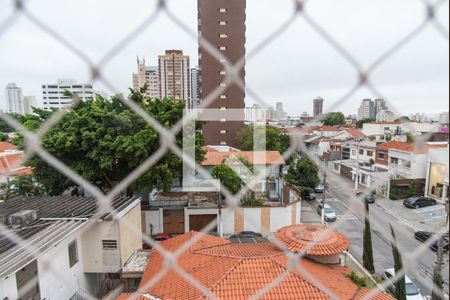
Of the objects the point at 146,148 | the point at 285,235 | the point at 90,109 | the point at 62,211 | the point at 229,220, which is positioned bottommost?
the point at 229,220

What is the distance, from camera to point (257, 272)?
3.04m

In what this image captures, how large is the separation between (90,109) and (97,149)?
0.62 metres

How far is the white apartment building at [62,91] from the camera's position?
61cm

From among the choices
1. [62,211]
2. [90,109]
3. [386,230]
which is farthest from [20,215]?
[386,230]

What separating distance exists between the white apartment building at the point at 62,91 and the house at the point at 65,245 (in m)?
1.85

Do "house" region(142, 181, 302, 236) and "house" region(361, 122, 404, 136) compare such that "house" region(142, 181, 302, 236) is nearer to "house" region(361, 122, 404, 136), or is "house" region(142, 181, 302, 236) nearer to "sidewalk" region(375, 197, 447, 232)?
"sidewalk" region(375, 197, 447, 232)

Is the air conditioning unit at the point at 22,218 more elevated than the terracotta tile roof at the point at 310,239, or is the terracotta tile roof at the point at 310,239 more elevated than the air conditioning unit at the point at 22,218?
the air conditioning unit at the point at 22,218

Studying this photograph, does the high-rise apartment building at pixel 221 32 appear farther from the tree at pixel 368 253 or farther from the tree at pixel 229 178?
the tree at pixel 368 253

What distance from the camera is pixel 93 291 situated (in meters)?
3.92

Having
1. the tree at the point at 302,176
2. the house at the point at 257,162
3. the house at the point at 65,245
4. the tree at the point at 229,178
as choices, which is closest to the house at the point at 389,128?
the house at the point at 65,245

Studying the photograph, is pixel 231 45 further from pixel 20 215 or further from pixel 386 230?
pixel 20 215

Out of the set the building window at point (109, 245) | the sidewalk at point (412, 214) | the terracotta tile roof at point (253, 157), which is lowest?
the sidewalk at point (412, 214)

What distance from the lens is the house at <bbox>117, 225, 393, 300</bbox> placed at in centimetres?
277

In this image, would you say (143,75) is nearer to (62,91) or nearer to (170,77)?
(62,91)
